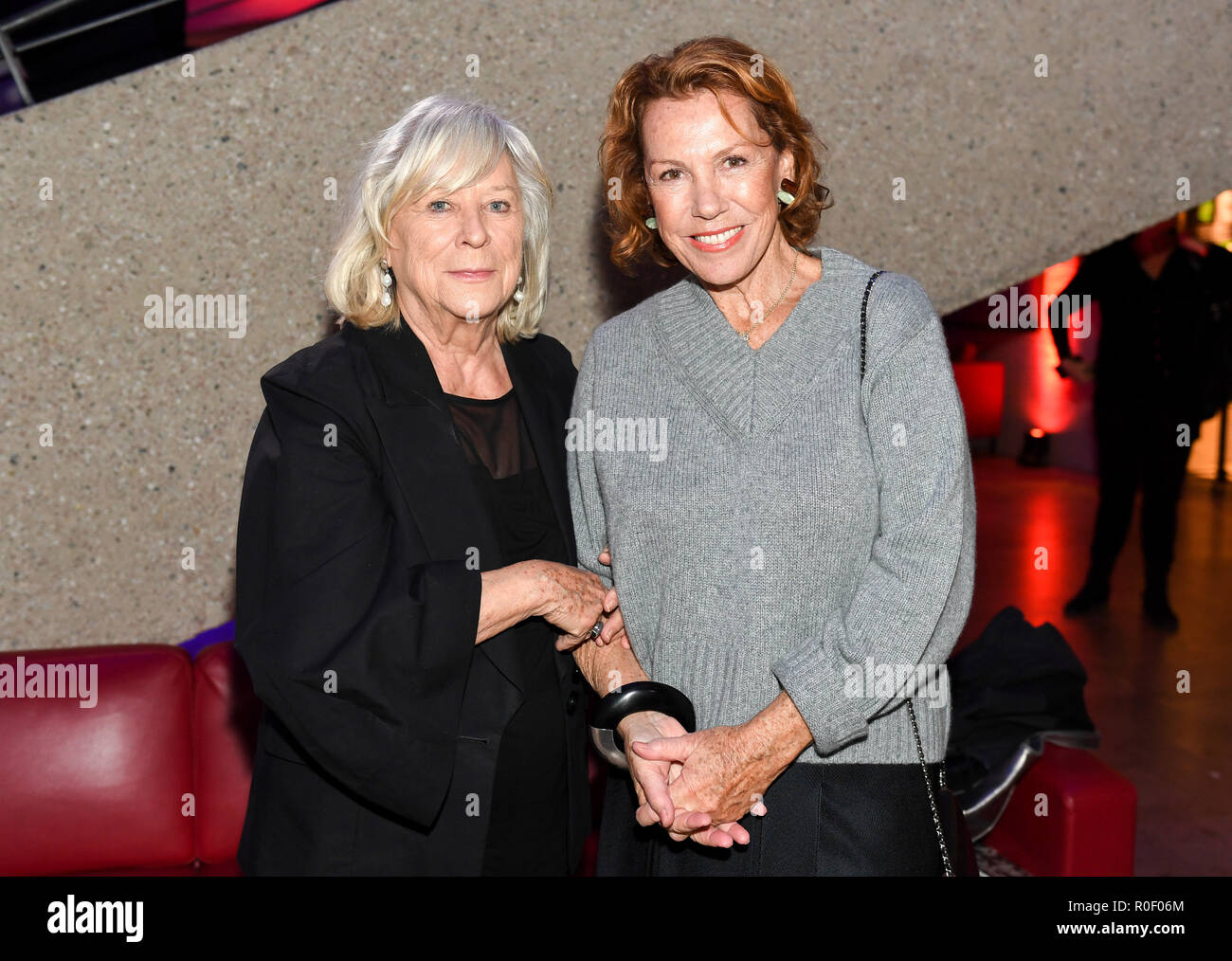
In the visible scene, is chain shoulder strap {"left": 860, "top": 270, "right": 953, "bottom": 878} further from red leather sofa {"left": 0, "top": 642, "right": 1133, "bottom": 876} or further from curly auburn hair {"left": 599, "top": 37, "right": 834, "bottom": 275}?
red leather sofa {"left": 0, "top": 642, "right": 1133, "bottom": 876}

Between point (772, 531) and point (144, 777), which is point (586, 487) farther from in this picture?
point (144, 777)

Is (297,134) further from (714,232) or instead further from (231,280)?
(714,232)

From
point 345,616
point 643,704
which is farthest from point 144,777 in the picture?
point 643,704

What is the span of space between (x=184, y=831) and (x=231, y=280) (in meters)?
1.34

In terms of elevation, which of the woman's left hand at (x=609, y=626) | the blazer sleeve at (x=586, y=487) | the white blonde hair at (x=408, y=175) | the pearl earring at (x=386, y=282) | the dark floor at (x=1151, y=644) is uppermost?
the white blonde hair at (x=408, y=175)

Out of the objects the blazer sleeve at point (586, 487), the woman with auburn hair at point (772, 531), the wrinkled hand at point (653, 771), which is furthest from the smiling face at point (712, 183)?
the wrinkled hand at point (653, 771)

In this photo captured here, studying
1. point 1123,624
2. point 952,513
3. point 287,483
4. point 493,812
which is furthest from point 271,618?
point 1123,624

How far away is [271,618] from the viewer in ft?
5.84

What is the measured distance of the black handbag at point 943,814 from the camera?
5.59ft

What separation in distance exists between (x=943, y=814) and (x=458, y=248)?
48.9 inches

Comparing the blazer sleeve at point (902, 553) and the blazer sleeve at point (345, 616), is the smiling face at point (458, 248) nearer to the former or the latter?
the blazer sleeve at point (345, 616)

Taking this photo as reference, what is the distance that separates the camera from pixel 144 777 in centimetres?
260

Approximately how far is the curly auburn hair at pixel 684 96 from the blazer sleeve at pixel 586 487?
8.1 inches

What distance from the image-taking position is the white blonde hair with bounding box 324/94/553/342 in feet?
6.38
